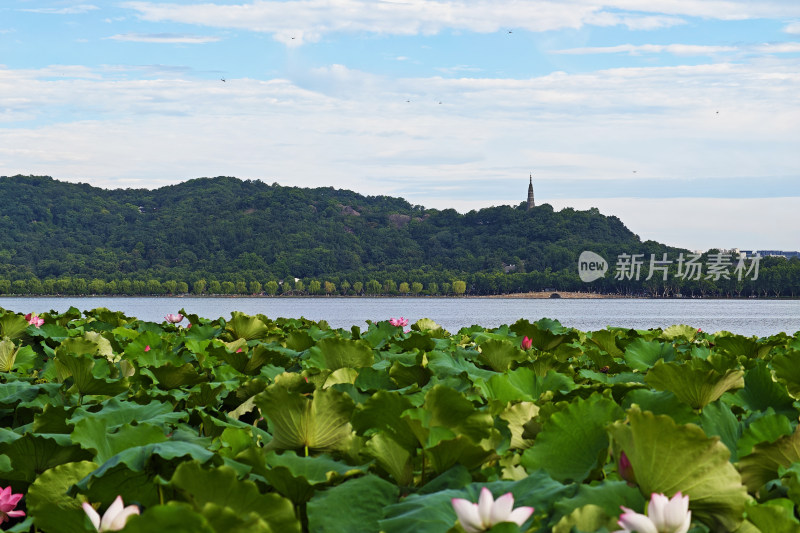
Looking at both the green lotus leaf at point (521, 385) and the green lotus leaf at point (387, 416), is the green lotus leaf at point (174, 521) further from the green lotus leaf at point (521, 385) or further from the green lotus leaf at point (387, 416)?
the green lotus leaf at point (521, 385)

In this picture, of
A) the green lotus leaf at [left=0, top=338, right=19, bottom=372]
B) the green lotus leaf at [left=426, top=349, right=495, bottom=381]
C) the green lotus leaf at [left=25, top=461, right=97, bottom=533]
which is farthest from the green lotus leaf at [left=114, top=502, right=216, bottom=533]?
the green lotus leaf at [left=0, top=338, right=19, bottom=372]

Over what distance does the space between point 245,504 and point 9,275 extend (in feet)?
441

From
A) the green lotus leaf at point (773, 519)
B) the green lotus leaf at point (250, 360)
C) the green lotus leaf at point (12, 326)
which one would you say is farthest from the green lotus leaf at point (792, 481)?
the green lotus leaf at point (12, 326)

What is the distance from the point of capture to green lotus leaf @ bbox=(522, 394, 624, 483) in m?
2.10

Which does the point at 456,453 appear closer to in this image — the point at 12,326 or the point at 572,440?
the point at 572,440

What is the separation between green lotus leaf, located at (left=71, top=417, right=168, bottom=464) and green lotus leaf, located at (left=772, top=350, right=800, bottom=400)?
2838 mm

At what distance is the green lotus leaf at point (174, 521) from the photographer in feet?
4.18

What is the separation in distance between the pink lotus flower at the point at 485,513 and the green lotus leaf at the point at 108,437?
1.13 m

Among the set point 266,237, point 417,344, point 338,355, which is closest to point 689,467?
point 338,355

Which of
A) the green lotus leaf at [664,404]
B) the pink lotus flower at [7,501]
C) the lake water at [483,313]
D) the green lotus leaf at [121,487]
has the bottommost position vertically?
the lake water at [483,313]

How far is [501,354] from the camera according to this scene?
14.5 ft

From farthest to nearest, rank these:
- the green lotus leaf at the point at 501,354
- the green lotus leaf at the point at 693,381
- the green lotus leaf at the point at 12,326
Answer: the green lotus leaf at the point at 12,326, the green lotus leaf at the point at 501,354, the green lotus leaf at the point at 693,381

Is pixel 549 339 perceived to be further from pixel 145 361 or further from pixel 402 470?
pixel 402 470

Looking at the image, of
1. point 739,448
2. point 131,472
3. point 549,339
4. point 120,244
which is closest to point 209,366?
point 549,339
